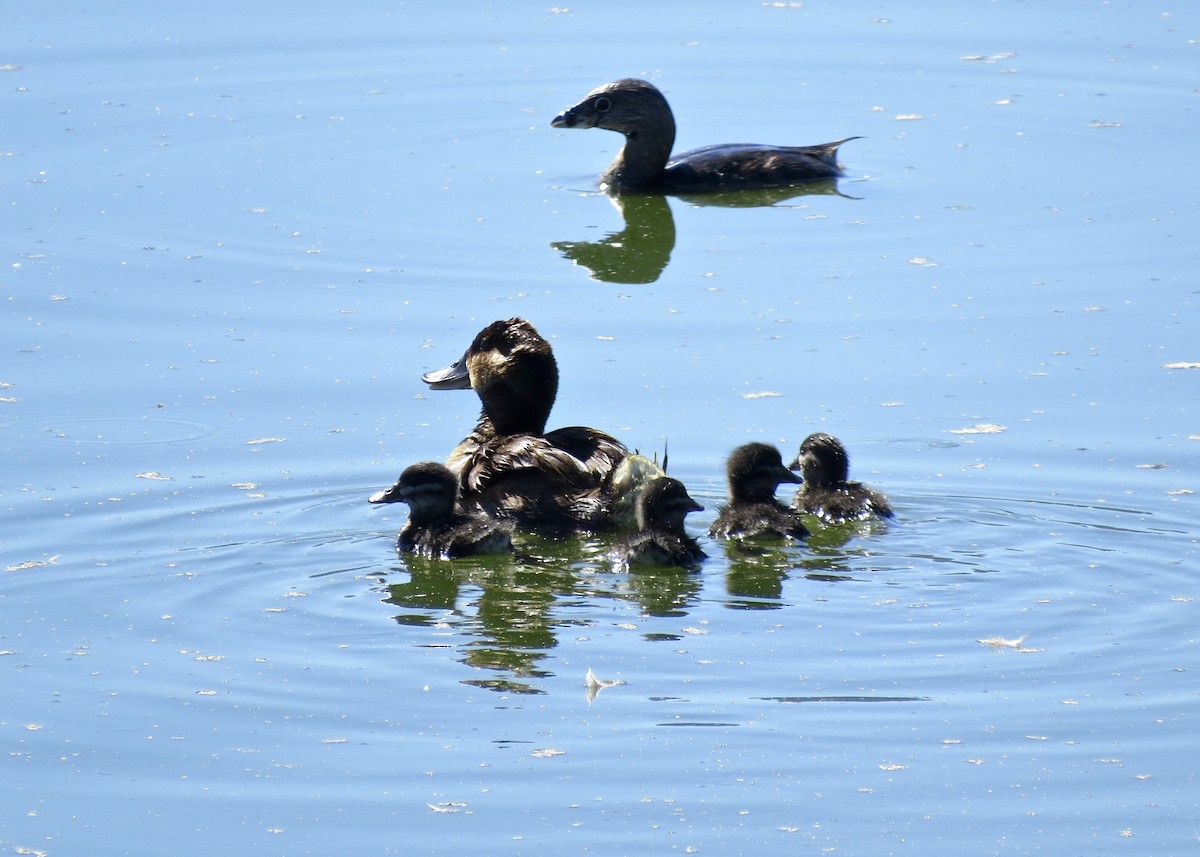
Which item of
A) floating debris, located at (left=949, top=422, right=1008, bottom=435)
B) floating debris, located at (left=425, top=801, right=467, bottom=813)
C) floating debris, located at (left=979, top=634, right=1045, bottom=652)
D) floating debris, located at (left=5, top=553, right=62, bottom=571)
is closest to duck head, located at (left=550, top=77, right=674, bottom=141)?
floating debris, located at (left=949, top=422, right=1008, bottom=435)

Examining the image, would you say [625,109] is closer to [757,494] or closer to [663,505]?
[757,494]

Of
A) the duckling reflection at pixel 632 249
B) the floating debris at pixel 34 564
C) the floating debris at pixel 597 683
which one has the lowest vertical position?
the floating debris at pixel 597 683

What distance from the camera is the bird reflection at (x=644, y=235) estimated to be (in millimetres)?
13727

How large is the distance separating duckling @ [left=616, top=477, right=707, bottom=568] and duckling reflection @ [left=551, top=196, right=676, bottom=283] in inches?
177

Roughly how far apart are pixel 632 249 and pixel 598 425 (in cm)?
382

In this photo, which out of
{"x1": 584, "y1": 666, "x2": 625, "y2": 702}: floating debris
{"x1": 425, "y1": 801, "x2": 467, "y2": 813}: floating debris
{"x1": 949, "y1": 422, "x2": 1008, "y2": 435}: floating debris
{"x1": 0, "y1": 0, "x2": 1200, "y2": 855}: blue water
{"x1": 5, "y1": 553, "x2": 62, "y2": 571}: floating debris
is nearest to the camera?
{"x1": 425, "y1": 801, "x2": 467, "y2": 813}: floating debris

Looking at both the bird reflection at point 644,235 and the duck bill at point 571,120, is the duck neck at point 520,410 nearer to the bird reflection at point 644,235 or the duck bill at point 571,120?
the bird reflection at point 644,235

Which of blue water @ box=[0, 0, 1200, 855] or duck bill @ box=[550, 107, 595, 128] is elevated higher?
duck bill @ box=[550, 107, 595, 128]

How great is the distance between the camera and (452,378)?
10.8 meters

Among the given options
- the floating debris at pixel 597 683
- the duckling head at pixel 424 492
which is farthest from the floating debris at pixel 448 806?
the duckling head at pixel 424 492

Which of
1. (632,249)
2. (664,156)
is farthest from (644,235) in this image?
(664,156)

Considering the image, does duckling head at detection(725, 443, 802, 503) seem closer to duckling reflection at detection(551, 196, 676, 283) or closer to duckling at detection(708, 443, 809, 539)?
duckling at detection(708, 443, 809, 539)

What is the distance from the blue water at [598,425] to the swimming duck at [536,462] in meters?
0.28

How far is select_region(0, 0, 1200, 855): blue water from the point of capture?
6.86 metres
